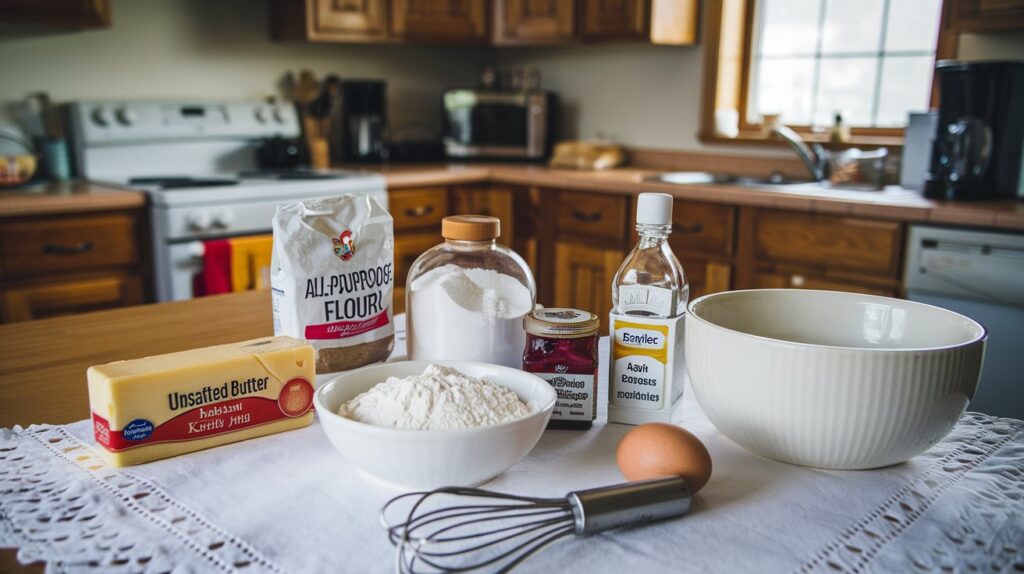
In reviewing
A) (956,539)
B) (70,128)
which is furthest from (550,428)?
(70,128)

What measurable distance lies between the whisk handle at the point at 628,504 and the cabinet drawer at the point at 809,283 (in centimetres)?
177

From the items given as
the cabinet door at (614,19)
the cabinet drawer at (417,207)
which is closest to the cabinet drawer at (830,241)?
the cabinet door at (614,19)

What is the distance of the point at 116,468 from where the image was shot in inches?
28.1

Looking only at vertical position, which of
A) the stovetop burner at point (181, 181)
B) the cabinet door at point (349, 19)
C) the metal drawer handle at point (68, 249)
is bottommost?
the metal drawer handle at point (68, 249)

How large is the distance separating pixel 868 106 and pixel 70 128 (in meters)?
2.75

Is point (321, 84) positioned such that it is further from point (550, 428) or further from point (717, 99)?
point (550, 428)

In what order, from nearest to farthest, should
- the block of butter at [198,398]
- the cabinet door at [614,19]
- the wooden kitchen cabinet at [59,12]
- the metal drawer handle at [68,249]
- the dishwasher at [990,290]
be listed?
the block of butter at [198,398], the dishwasher at [990,290], the metal drawer handle at [68,249], the wooden kitchen cabinet at [59,12], the cabinet door at [614,19]

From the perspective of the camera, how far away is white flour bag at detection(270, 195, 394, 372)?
2.95ft

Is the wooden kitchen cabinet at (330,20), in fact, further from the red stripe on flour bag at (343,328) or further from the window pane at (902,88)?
the red stripe on flour bag at (343,328)

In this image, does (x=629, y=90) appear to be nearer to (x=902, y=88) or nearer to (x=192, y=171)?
(x=902, y=88)

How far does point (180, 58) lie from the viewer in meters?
3.04

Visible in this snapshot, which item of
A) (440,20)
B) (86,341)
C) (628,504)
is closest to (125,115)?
(440,20)

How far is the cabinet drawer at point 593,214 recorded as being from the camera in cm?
274

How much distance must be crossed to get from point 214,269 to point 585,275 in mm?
1227
